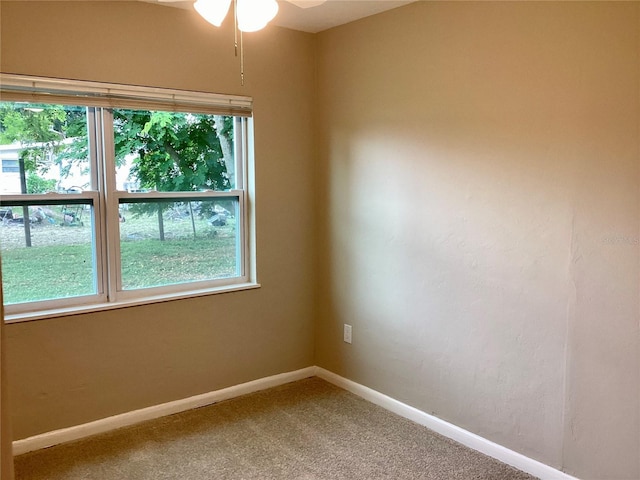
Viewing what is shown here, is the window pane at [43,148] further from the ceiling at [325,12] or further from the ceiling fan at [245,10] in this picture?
the ceiling fan at [245,10]

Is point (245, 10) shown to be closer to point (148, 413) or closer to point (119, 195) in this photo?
point (119, 195)

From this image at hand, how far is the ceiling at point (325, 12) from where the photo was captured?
291 cm

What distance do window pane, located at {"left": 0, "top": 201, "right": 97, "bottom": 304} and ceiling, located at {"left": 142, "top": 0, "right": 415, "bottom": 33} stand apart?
124 cm

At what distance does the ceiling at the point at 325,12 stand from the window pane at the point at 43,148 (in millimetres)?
790

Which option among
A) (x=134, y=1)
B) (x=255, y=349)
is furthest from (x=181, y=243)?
(x=134, y=1)

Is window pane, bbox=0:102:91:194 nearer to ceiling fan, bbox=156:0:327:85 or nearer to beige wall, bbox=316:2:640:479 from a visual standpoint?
ceiling fan, bbox=156:0:327:85

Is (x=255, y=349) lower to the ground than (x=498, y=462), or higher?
higher

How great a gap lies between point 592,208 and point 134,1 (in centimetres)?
245

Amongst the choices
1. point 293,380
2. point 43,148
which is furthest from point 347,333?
point 43,148

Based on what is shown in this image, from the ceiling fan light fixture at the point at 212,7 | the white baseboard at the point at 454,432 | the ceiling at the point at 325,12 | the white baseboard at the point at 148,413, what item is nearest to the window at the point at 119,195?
the ceiling at the point at 325,12

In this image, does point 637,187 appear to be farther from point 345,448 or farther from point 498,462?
point 345,448

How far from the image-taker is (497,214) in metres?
2.61

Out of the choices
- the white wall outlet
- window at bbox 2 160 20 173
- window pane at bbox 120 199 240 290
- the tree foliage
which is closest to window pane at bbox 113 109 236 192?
the tree foliage

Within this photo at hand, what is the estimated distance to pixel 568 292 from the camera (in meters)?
2.36
